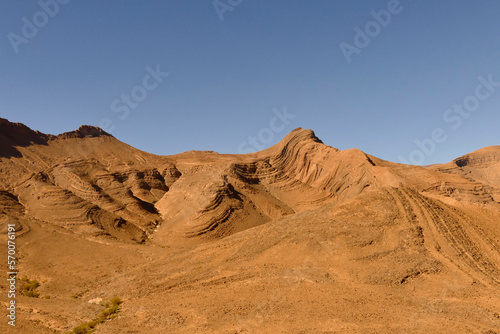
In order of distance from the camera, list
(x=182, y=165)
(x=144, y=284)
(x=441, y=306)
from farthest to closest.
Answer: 1. (x=182, y=165)
2. (x=144, y=284)
3. (x=441, y=306)

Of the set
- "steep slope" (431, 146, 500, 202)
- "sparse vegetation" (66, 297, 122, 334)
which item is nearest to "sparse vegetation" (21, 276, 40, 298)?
"sparse vegetation" (66, 297, 122, 334)

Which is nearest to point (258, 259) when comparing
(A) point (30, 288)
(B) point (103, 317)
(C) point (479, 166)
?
(B) point (103, 317)

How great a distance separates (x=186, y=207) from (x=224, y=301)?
89.5ft

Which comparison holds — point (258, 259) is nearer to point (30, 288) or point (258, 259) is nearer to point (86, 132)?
point (30, 288)

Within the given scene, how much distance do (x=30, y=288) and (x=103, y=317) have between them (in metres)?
9.25

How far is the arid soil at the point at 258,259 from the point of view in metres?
15.8

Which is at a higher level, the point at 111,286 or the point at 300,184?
the point at 300,184

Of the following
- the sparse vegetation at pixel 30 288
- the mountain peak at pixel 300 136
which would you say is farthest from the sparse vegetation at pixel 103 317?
the mountain peak at pixel 300 136

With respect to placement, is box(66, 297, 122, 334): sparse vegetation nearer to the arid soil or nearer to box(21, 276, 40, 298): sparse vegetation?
the arid soil

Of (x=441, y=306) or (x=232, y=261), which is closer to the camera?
(x=441, y=306)

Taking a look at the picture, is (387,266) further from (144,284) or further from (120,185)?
(120,185)

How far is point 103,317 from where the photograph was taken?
56.4 feet

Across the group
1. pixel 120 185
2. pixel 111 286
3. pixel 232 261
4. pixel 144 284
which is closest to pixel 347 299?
pixel 232 261

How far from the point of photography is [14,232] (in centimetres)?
3334
